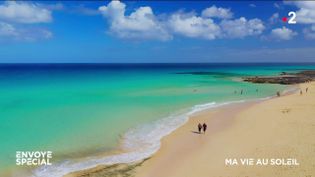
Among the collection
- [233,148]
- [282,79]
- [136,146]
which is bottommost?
[136,146]

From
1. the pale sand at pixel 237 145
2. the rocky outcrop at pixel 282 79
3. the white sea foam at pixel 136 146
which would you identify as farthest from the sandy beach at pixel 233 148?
the rocky outcrop at pixel 282 79

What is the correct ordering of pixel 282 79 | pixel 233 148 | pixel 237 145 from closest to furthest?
1. pixel 233 148
2. pixel 237 145
3. pixel 282 79

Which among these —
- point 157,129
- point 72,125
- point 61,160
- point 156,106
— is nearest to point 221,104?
point 156,106

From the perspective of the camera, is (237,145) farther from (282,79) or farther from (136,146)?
(282,79)

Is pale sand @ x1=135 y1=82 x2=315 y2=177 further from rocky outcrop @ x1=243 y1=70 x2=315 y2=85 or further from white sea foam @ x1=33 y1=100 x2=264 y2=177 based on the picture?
rocky outcrop @ x1=243 y1=70 x2=315 y2=85

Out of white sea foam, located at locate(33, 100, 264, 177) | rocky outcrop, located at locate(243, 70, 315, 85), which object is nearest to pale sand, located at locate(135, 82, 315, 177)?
white sea foam, located at locate(33, 100, 264, 177)

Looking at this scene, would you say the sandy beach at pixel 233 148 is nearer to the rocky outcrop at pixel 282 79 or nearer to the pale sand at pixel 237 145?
the pale sand at pixel 237 145


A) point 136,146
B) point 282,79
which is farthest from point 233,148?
point 282,79
